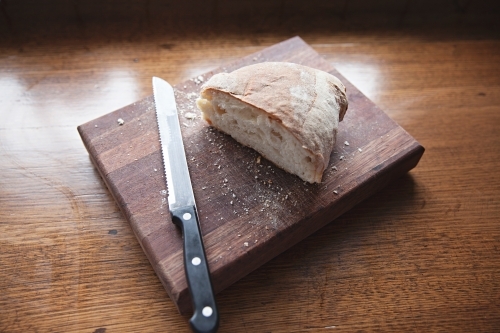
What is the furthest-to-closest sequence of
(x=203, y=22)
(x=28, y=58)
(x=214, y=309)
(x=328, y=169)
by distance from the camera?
(x=203, y=22)
(x=28, y=58)
(x=328, y=169)
(x=214, y=309)

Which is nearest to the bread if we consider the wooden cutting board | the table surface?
the wooden cutting board

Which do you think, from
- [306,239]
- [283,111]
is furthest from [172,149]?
[306,239]

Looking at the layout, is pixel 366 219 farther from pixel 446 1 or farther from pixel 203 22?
pixel 446 1

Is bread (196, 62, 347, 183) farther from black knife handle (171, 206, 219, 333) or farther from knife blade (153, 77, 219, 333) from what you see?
black knife handle (171, 206, 219, 333)

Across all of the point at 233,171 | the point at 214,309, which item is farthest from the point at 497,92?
the point at 214,309

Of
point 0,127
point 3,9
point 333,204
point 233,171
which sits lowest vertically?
point 333,204

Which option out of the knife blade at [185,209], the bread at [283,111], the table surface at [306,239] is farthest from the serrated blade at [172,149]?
the table surface at [306,239]
